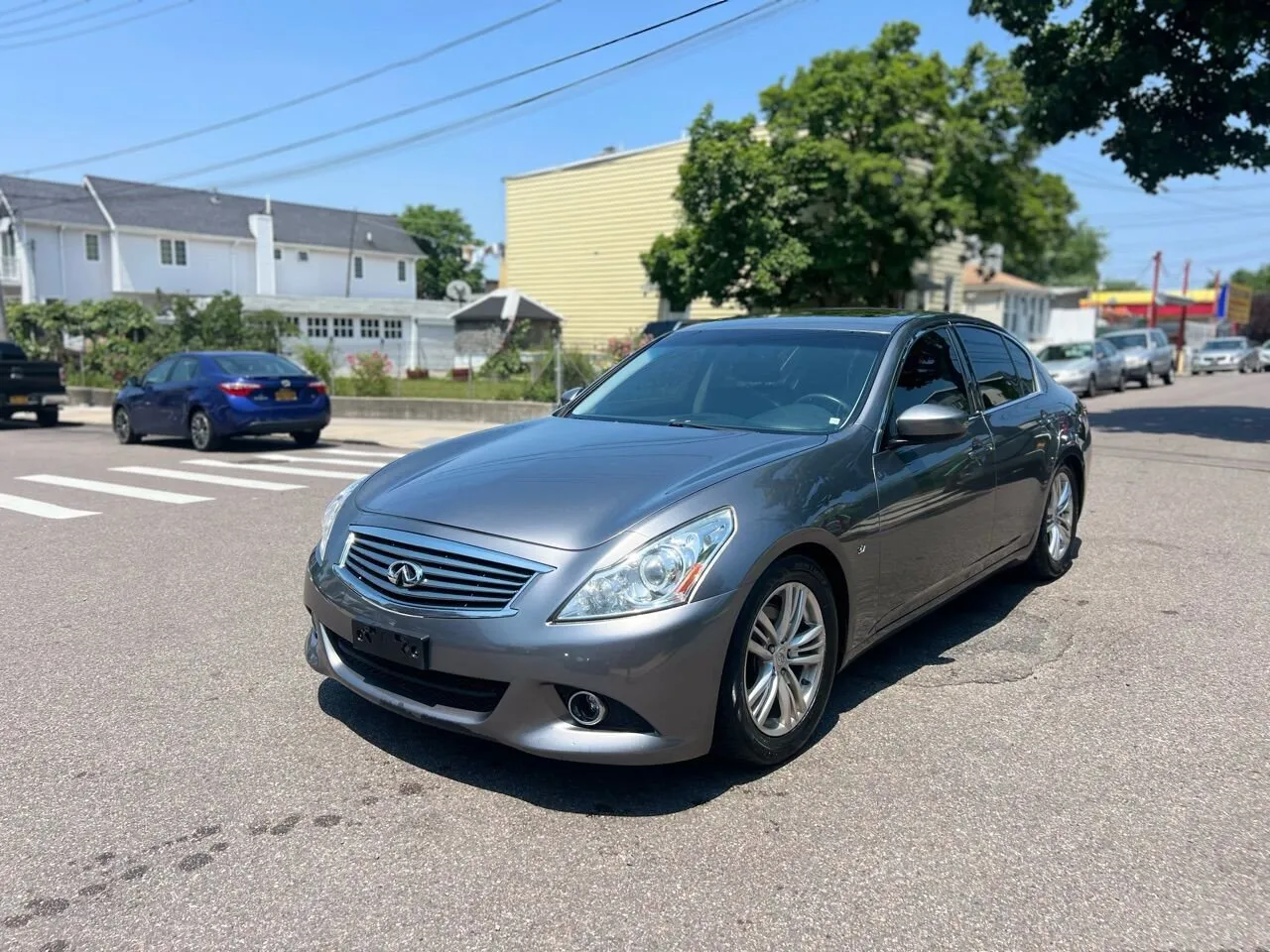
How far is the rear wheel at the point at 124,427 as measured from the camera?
53.3 feet

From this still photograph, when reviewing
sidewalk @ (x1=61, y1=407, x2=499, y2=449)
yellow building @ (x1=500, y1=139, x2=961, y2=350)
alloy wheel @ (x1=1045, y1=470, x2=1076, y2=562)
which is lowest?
sidewalk @ (x1=61, y1=407, x2=499, y2=449)

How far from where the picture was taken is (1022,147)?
22578 millimetres

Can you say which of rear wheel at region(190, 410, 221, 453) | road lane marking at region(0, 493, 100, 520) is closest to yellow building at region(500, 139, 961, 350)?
rear wheel at region(190, 410, 221, 453)

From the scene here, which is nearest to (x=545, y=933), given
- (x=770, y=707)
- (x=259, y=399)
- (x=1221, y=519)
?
(x=770, y=707)

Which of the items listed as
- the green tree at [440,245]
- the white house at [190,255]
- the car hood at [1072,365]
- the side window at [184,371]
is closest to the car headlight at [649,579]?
the side window at [184,371]

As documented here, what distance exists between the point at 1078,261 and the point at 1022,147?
78.3 meters

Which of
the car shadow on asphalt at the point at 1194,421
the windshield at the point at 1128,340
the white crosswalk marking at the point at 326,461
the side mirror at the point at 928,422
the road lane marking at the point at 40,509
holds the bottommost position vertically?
the white crosswalk marking at the point at 326,461

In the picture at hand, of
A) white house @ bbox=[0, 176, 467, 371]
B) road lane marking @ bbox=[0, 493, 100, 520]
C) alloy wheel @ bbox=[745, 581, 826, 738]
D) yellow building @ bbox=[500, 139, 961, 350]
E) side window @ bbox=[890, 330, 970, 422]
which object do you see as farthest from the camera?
white house @ bbox=[0, 176, 467, 371]

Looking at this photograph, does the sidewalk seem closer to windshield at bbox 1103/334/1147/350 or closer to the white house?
the white house

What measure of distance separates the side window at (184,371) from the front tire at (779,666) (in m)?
13.5

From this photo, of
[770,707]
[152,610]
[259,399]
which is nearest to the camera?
[770,707]

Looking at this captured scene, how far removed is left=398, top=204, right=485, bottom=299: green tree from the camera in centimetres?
8525

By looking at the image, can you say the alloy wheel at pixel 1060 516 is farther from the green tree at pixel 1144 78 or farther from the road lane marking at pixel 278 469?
the green tree at pixel 1144 78

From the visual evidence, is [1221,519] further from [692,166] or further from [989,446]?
[692,166]
